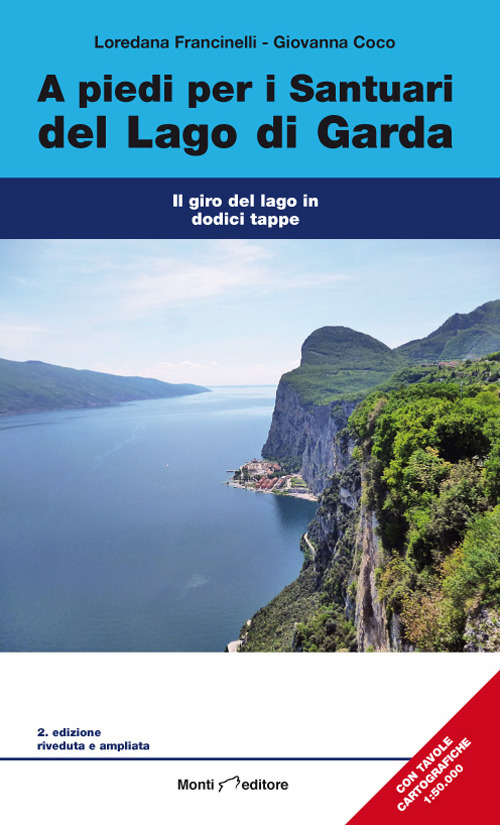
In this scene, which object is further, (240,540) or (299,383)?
(299,383)

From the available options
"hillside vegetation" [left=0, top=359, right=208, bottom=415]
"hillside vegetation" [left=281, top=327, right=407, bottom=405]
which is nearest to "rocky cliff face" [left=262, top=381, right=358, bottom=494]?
"hillside vegetation" [left=281, top=327, right=407, bottom=405]

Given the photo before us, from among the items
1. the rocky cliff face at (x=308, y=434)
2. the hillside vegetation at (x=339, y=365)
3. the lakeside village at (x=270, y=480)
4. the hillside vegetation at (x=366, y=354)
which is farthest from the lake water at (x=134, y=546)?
the hillside vegetation at (x=366, y=354)

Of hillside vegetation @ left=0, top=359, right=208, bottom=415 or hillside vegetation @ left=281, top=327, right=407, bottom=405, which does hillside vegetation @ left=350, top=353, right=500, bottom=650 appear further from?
hillside vegetation @ left=0, top=359, right=208, bottom=415

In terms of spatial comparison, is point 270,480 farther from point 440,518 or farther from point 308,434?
point 440,518

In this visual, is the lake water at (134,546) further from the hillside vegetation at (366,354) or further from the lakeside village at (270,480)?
the hillside vegetation at (366,354)

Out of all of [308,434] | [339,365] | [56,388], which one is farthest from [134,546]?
[56,388]

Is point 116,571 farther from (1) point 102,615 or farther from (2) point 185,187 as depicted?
(2) point 185,187
